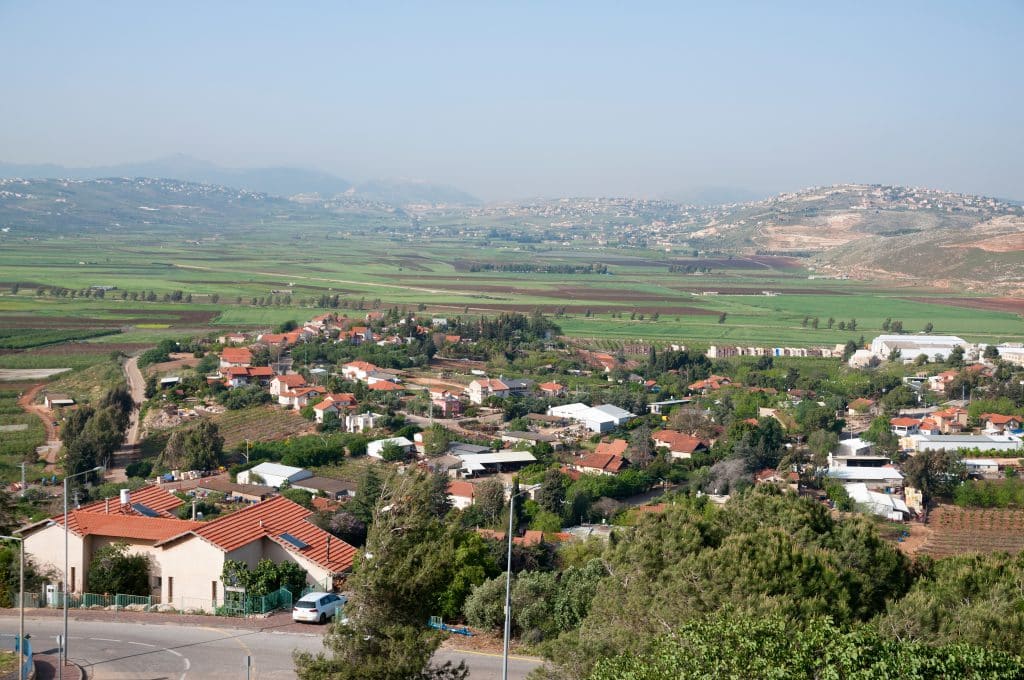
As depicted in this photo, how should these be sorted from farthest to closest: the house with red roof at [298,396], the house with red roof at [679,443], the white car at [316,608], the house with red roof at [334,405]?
1. the house with red roof at [298,396]
2. the house with red roof at [334,405]
3. the house with red roof at [679,443]
4. the white car at [316,608]

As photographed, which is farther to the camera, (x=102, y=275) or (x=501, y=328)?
(x=102, y=275)

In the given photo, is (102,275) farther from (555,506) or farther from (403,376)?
(555,506)

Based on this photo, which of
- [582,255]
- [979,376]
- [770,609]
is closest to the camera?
[770,609]

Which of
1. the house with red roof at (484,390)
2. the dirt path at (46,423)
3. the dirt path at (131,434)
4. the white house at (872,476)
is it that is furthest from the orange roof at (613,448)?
the dirt path at (46,423)

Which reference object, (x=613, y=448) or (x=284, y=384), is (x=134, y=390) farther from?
(x=613, y=448)

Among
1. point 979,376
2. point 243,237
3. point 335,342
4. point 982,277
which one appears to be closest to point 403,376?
point 335,342

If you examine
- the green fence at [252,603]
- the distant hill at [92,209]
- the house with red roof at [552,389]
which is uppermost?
the distant hill at [92,209]

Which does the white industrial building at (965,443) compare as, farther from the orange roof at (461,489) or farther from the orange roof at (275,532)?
the orange roof at (275,532)

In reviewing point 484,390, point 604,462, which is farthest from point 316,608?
point 484,390
